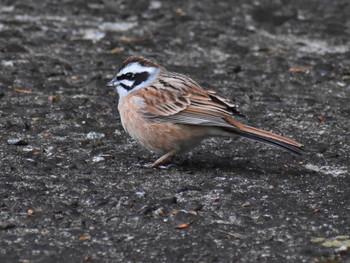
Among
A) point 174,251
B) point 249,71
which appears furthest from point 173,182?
point 249,71

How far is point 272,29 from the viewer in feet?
30.3

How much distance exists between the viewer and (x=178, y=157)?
6.25 m

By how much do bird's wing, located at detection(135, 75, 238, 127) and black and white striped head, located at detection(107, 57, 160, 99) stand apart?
0.09 metres

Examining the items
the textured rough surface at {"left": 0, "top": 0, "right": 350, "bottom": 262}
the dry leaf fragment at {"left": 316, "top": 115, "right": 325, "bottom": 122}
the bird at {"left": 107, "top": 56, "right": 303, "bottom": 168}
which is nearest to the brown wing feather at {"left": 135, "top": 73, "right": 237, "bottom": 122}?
the bird at {"left": 107, "top": 56, "right": 303, "bottom": 168}

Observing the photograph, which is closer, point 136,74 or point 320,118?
point 136,74

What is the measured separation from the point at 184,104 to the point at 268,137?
2.52ft

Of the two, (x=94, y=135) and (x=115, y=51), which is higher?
(x=115, y=51)

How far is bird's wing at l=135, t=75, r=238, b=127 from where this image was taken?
5691 millimetres

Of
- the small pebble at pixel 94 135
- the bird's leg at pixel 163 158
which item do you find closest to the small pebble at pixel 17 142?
the small pebble at pixel 94 135

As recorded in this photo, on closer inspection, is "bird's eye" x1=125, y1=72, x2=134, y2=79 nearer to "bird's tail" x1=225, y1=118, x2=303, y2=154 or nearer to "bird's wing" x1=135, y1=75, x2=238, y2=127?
"bird's wing" x1=135, y1=75, x2=238, y2=127

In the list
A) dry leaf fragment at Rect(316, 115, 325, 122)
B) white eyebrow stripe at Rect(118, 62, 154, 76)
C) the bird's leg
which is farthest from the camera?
dry leaf fragment at Rect(316, 115, 325, 122)

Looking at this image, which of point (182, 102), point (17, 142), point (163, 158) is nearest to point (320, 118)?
point (182, 102)

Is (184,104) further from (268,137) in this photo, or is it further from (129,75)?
(268,137)

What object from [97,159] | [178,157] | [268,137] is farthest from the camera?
[178,157]
